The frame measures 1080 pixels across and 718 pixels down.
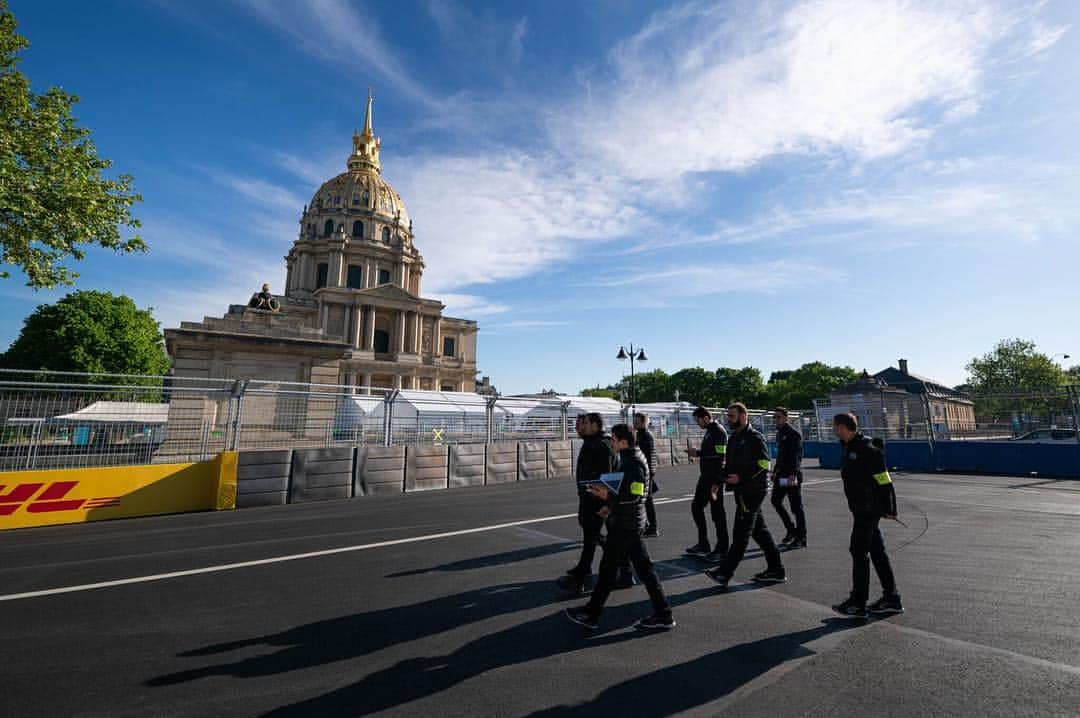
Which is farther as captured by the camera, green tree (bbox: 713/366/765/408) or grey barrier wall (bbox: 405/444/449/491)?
green tree (bbox: 713/366/765/408)

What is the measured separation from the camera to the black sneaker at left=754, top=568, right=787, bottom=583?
5.24m

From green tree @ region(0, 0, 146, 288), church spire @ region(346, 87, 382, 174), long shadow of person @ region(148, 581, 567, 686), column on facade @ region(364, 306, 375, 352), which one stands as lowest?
long shadow of person @ region(148, 581, 567, 686)

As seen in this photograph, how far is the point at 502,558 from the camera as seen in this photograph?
620 centimetres

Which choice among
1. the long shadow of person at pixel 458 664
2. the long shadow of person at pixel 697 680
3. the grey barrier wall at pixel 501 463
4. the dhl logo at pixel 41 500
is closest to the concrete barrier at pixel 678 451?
the grey barrier wall at pixel 501 463

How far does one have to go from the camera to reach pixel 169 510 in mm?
9414

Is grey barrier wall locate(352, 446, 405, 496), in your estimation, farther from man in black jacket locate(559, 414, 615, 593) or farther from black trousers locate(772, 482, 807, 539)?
black trousers locate(772, 482, 807, 539)

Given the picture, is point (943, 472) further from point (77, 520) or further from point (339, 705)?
point (77, 520)

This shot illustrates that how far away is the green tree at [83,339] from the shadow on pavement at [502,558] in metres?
44.6

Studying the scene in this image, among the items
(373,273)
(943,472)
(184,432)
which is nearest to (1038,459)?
(943,472)

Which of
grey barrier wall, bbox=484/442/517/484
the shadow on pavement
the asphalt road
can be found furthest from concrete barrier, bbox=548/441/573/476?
the shadow on pavement

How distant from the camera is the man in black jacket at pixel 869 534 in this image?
14.0 feet

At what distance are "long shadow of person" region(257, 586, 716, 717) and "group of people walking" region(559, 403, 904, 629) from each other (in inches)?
A: 9.1

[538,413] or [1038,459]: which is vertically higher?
[538,413]

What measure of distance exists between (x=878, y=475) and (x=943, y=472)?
16.1 m
